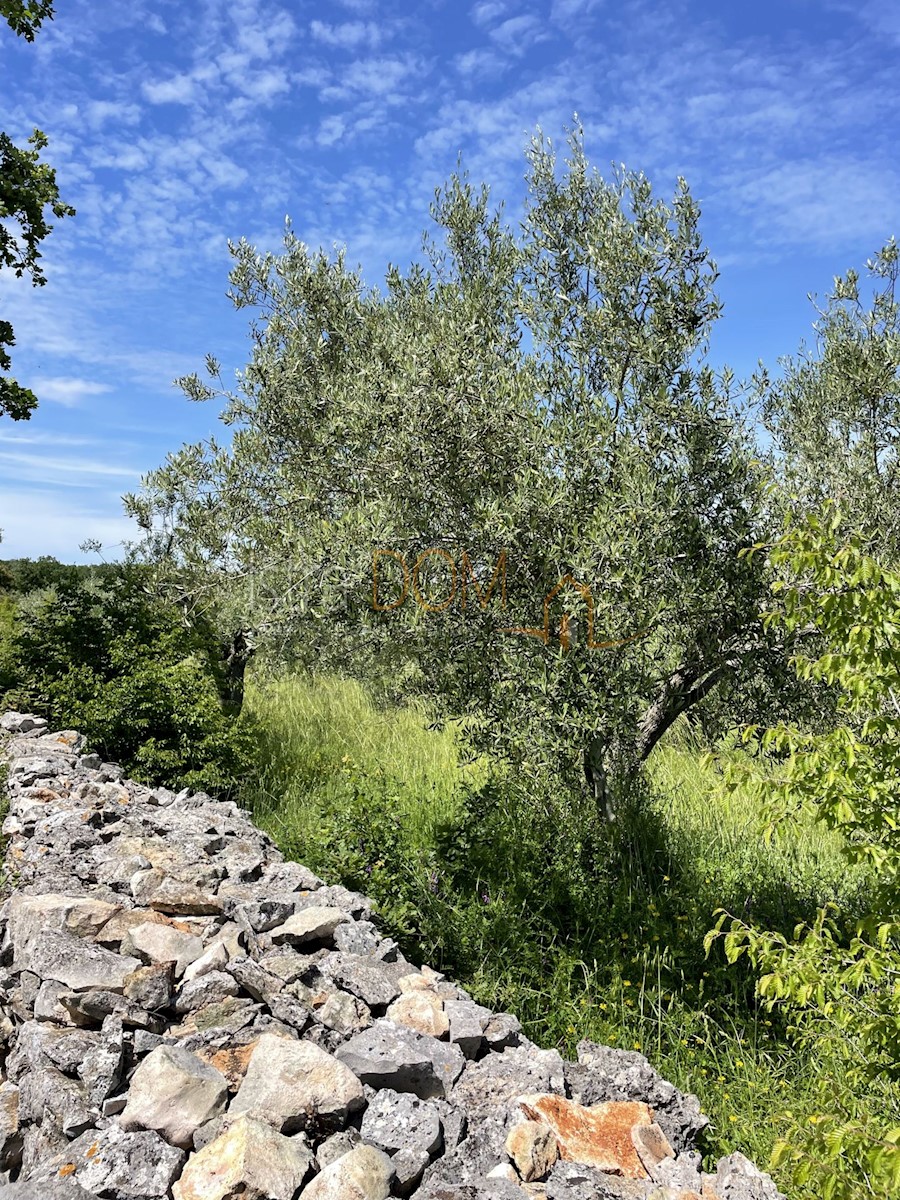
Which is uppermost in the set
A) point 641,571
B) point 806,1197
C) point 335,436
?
point 335,436

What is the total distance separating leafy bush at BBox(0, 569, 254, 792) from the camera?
925 cm

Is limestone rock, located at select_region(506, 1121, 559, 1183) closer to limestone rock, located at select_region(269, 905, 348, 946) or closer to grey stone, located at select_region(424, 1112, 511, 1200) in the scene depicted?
grey stone, located at select_region(424, 1112, 511, 1200)

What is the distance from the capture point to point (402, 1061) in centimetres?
336

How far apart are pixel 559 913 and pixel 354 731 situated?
662cm

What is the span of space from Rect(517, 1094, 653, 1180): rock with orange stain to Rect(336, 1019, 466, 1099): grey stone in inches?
14.3

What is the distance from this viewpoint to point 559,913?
693cm

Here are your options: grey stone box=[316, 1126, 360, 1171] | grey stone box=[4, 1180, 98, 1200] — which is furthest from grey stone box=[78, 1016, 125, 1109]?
grey stone box=[316, 1126, 360, 1171]

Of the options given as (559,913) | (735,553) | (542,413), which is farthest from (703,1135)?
(542,413)

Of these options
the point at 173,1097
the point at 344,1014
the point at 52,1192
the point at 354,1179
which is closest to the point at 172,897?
the point at 344,1014

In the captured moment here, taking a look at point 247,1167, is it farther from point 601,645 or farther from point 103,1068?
point 601,645

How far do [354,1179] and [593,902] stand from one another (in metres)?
4.48

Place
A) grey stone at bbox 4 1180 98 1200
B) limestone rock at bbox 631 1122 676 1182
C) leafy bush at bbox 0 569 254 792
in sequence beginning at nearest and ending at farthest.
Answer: grey stone at bbox 4 1180 98 1200 → limestone rock at bbox 631 1122 676 1182 → leafy bush at bbox 0 569 254 792

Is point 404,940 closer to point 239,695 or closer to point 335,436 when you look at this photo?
point 335,436

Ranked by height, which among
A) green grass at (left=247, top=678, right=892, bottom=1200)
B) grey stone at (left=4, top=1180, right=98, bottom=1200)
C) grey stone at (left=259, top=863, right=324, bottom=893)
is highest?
grey stone at (left=259, top=863, right=324, bottom=893)
